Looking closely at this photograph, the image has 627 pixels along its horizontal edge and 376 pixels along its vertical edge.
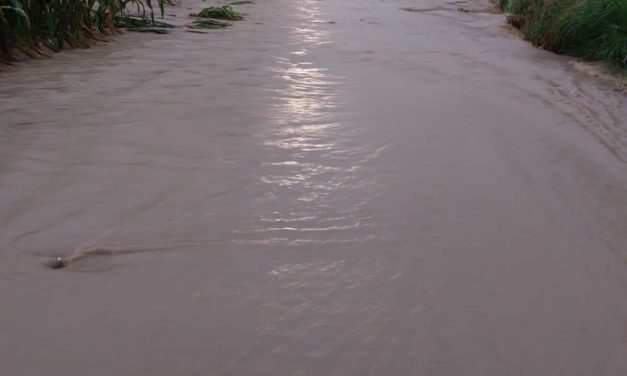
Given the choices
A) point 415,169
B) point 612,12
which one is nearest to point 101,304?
point 415,169

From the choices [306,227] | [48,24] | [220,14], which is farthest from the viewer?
[220,14]

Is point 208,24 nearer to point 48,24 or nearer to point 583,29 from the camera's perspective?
point 48,24

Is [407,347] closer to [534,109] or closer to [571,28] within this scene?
[534,109]

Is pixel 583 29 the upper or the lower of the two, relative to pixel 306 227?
upper

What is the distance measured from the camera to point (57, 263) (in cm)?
161

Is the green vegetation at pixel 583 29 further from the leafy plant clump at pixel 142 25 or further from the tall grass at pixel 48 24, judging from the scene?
the tall grass at pixel 48 24

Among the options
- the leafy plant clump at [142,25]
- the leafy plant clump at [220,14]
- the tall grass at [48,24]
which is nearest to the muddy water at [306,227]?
the tall grass at [48,24]

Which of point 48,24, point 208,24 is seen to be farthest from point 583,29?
point 48,24

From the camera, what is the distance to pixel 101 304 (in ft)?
4.78

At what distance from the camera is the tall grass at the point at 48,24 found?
3680mm

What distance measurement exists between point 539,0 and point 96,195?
5.02 m

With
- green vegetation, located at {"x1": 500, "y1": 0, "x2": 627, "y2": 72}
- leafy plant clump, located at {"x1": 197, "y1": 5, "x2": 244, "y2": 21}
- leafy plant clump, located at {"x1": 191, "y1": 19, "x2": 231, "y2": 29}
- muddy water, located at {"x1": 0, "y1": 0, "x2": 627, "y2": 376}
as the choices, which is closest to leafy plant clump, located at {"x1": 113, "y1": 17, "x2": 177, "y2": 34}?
leafy plant clump, located at {"x1": 191, "y1": 19, "x2": 231, "y2": 29}

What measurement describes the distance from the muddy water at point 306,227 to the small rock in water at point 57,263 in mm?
22

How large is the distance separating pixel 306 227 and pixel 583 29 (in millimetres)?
4140
